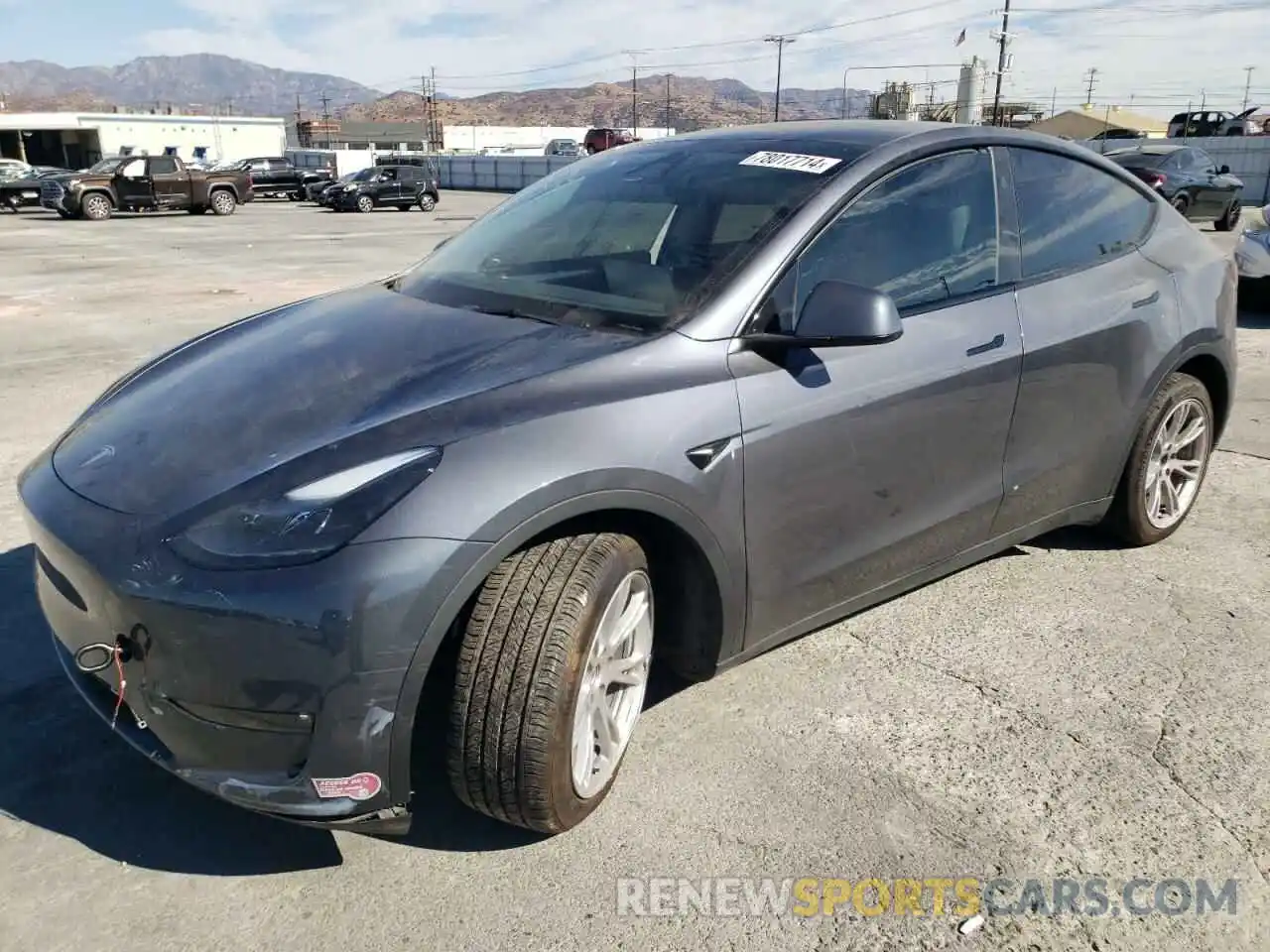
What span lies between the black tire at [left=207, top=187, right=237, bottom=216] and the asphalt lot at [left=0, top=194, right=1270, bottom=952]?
27.2 metres

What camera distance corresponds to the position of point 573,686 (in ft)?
7.50

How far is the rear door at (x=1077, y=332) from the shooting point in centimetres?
340

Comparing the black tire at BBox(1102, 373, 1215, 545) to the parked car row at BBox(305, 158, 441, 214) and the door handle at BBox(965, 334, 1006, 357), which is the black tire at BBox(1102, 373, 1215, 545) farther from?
the parked car row at BBox(305, 158, 441, 214)

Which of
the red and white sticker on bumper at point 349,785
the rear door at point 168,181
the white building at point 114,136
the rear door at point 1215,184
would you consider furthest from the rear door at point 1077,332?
the white building at point 114,136

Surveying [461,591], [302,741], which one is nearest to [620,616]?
[461,591]

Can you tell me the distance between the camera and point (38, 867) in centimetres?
239

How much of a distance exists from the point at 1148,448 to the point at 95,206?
28647 mm

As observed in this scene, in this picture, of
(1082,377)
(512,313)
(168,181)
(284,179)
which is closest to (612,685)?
(512,313)

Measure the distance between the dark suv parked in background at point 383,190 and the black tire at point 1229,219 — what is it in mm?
22650

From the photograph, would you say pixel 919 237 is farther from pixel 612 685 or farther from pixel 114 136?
pixel 114 136

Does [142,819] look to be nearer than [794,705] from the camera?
Yes

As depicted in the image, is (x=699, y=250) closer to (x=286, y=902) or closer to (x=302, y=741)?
(x=302, y=741)

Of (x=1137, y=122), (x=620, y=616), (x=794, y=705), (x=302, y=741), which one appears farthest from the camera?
(x=1137, y=122)

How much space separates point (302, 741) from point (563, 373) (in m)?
1.00
